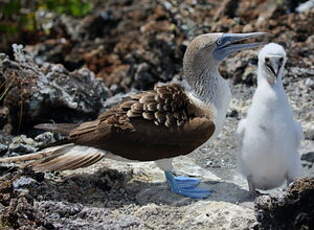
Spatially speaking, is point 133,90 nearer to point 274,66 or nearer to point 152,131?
point 152,131

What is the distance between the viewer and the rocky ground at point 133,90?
6676 mm

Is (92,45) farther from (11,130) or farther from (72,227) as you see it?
(72,227)

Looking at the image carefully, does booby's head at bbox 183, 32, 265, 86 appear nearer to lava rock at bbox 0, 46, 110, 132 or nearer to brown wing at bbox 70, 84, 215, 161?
brown wing at bbox 70, 84, 215, 161

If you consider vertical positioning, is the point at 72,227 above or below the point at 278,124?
below

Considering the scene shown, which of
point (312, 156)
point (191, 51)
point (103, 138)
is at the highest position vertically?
point (191, 51)

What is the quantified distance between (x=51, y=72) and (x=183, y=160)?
5.81 ft

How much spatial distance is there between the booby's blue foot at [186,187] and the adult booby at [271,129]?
440mm

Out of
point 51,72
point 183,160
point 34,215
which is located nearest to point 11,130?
point 51,72

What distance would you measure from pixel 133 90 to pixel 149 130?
2933 millimetres

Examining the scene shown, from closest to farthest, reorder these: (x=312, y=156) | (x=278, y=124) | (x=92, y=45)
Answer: (x=278, y=124) → (x=312, y=156) → (x=92, y=45)

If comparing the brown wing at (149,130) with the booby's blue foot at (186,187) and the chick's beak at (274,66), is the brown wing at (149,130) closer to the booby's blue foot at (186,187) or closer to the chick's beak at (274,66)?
the booby's blue foot at (186,187)

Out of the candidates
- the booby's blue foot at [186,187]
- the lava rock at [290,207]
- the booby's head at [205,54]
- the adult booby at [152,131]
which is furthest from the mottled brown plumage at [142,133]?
the lava rock at [290,207]

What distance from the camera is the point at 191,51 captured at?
7.77 m

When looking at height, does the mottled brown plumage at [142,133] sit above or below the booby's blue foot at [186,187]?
above
